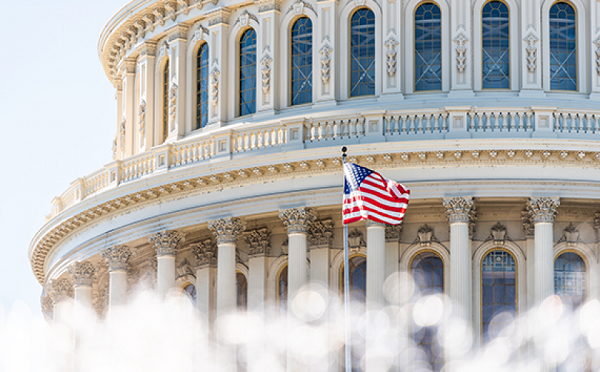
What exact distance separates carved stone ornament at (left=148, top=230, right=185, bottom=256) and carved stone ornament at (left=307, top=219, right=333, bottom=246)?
14.3ft

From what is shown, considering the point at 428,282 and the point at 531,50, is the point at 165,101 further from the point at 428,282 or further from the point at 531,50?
the point at 531,50

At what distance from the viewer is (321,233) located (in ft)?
160

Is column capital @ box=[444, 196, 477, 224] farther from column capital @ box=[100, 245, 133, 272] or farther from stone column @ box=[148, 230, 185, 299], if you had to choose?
column capital @ box=[100, 245, 133, 272]

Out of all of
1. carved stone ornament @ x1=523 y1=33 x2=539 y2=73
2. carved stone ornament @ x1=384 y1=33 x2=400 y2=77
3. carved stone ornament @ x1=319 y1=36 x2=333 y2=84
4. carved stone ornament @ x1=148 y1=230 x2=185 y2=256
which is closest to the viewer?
carved stone ornament @ x1=523 y1=33 x2=539 y2=73

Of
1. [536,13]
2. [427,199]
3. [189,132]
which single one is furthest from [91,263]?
[536,13]

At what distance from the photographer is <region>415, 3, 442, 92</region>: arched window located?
163 ft

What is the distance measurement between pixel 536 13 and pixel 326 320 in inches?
465

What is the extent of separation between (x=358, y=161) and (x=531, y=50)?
725 centimetres

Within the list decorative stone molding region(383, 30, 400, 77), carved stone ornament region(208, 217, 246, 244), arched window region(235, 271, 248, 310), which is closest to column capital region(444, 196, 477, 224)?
decorative stone molding region(383, 30, 400, 77)

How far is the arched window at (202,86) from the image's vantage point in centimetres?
5366

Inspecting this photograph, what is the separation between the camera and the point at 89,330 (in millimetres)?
55094

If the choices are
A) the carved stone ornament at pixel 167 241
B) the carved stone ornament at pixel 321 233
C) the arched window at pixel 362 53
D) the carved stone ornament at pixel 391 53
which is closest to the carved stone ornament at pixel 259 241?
the carved stone ornament at pixel 321 233

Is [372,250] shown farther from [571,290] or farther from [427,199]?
[571,290]

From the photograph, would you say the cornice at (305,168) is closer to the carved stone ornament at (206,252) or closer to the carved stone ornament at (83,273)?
the carved stone ornament at (83,273)
